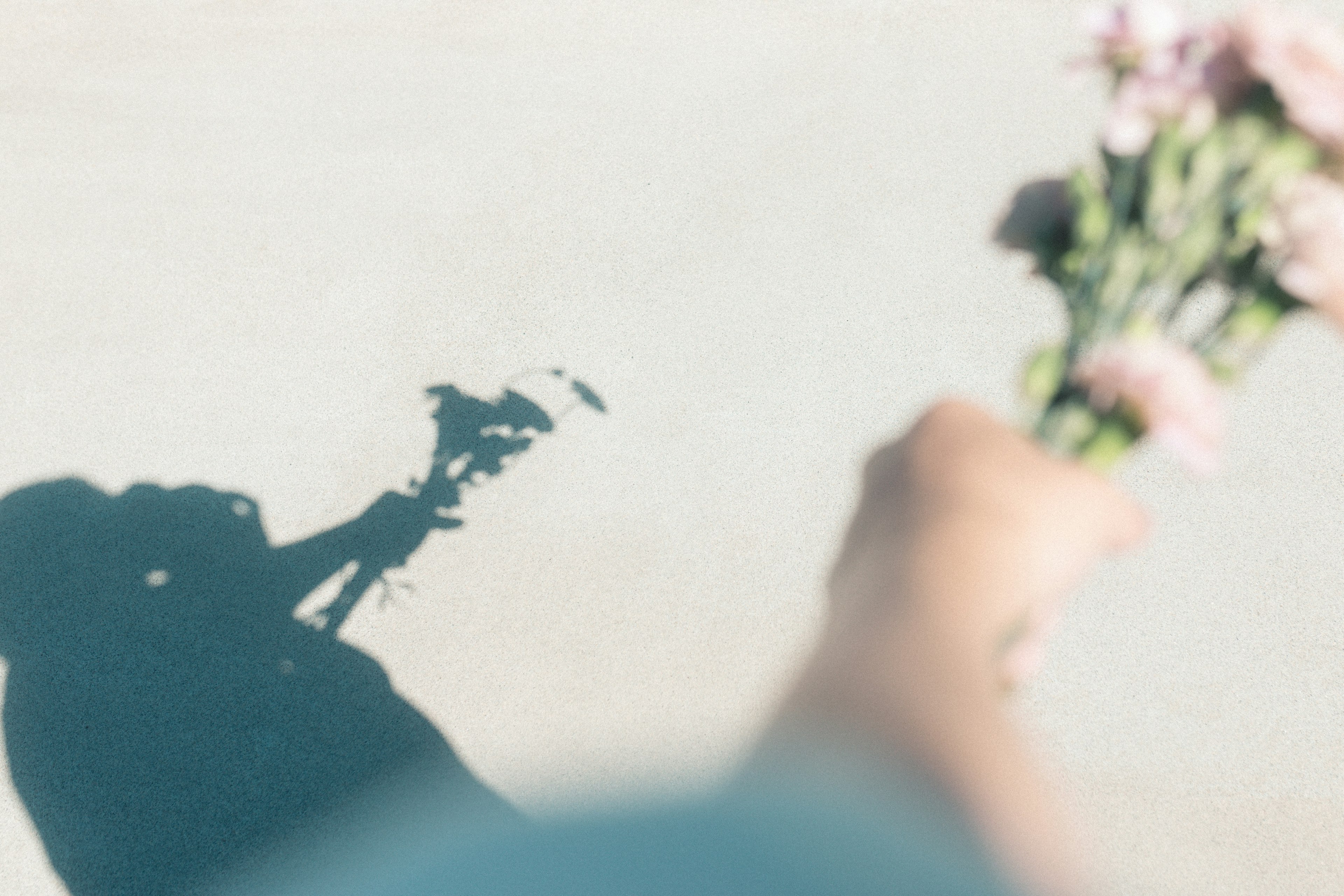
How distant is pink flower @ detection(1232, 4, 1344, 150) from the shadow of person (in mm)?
1936

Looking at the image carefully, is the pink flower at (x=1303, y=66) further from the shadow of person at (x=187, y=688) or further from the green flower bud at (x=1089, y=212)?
the shadow of person at (x=187, y=688)

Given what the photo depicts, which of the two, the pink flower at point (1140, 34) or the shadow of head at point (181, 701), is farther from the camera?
the shadow of head at point (181, 701)

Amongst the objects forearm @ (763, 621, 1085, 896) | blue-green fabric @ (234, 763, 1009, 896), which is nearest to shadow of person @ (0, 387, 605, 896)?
blue-green fabric @ (234, 763, 1009, 896)

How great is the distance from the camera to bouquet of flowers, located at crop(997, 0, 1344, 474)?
0.72 metres

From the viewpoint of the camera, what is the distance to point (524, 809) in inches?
76.1

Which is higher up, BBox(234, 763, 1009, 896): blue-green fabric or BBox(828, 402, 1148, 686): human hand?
BBox(828, 402, 1148, 686): human hand

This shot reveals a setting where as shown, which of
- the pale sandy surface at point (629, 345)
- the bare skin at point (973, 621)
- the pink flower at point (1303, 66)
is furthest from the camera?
the pale sandy surface at point (629, 345)

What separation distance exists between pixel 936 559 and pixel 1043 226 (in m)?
0.39

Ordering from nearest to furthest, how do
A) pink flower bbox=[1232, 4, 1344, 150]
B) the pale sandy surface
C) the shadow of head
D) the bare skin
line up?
pink flower bbox=[1232, 4, 1344, 150] → the bare skin → the shadow of head → the pale sandy surface

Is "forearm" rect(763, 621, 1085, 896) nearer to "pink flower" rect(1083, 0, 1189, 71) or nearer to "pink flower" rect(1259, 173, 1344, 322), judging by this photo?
"pink flower" rect(1259, 173, 1344, 322)

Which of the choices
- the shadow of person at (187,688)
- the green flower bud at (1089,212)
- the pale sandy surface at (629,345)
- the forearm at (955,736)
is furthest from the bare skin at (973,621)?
the shadow of person at (187,688)

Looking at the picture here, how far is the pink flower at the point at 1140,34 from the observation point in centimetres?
78

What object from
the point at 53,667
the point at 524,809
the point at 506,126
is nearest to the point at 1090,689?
the point at 524,809

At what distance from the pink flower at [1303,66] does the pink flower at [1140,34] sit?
6cm
